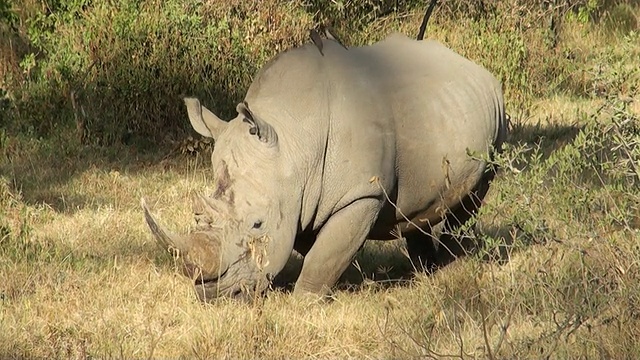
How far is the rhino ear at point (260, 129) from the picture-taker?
6.43 metres

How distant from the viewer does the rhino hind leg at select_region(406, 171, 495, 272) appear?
7703 mm

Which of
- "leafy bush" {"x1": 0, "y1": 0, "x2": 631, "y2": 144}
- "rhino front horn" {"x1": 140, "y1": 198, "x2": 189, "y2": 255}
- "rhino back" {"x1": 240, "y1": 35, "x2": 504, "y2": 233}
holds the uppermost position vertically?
"rhino back" {"x1": 240, "y1": 35, "x2": 504, "y2": 233}

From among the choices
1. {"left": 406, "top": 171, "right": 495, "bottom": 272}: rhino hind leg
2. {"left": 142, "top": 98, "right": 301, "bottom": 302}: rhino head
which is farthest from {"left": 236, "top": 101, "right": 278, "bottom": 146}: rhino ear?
{"left": 406, "top": 171, "right": 495, "bottom": 272}: rhino hind leg

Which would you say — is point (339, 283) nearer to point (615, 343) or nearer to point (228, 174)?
point (228, 174)

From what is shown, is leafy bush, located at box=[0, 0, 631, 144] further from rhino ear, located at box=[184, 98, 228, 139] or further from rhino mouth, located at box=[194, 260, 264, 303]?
rhino mouth, located at box=[194, 260, 264, 303]

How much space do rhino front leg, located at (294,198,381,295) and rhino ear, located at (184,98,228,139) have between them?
0.85 metres

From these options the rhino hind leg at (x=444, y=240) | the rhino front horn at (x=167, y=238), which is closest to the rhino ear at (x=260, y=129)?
the rhino front horn at (x=167, y=238)

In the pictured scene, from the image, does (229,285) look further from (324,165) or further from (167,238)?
(324,165)

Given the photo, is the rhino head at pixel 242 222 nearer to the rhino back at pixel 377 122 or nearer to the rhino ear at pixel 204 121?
the rhino back at pixel 377 122

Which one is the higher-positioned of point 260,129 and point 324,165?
point 260,129

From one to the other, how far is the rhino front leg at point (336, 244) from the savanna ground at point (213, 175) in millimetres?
150

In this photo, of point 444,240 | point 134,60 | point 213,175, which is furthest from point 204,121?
point 134,60

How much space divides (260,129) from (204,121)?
629 mm

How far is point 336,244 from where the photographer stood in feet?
21.9
